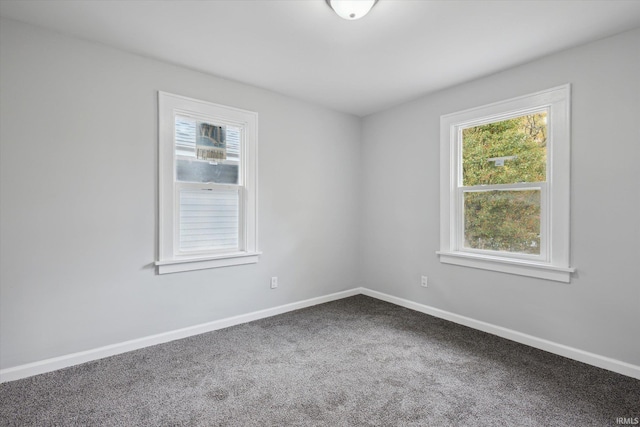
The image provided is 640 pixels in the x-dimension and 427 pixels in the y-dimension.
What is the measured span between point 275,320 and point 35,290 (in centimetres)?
201

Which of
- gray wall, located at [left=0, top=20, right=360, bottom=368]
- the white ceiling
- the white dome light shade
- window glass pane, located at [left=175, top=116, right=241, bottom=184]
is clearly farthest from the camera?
window glass pane, located at [left=175, top=116, right=241, bottom=184]

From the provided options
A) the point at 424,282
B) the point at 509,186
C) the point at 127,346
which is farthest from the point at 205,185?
the point at 509,186

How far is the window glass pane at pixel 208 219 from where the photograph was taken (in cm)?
297

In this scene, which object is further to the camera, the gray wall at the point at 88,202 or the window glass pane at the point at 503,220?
the window glass pane at the point at 503,220

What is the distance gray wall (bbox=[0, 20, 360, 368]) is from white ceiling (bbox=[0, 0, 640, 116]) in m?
0.23

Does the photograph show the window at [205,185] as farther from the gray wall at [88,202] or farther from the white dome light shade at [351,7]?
the white dome light shade at [351,7]

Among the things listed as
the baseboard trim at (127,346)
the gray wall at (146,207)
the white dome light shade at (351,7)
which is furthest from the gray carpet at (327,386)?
the white dome light shade at (351,7)

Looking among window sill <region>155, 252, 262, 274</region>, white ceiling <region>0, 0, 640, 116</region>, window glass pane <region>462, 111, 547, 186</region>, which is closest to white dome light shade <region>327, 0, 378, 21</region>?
white ceiling <region>0, 0, 640, 116</region>

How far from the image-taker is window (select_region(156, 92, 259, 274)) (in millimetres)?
2803

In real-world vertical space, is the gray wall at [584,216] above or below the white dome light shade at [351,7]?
below

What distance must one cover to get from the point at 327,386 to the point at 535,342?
6.24 feet

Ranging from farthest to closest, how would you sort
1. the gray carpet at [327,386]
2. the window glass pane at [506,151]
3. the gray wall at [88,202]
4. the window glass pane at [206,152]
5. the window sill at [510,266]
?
the window glass pane at [206,152], the window glass pane at [506,151], the window sill at [510,266], the gray wall at [88,202], the gray carpet at [327,386]

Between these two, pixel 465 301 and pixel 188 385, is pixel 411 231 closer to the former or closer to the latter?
pixel 465 301

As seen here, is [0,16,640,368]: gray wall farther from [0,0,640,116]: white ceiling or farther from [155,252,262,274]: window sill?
[0,0,640,116]: white ceiling
